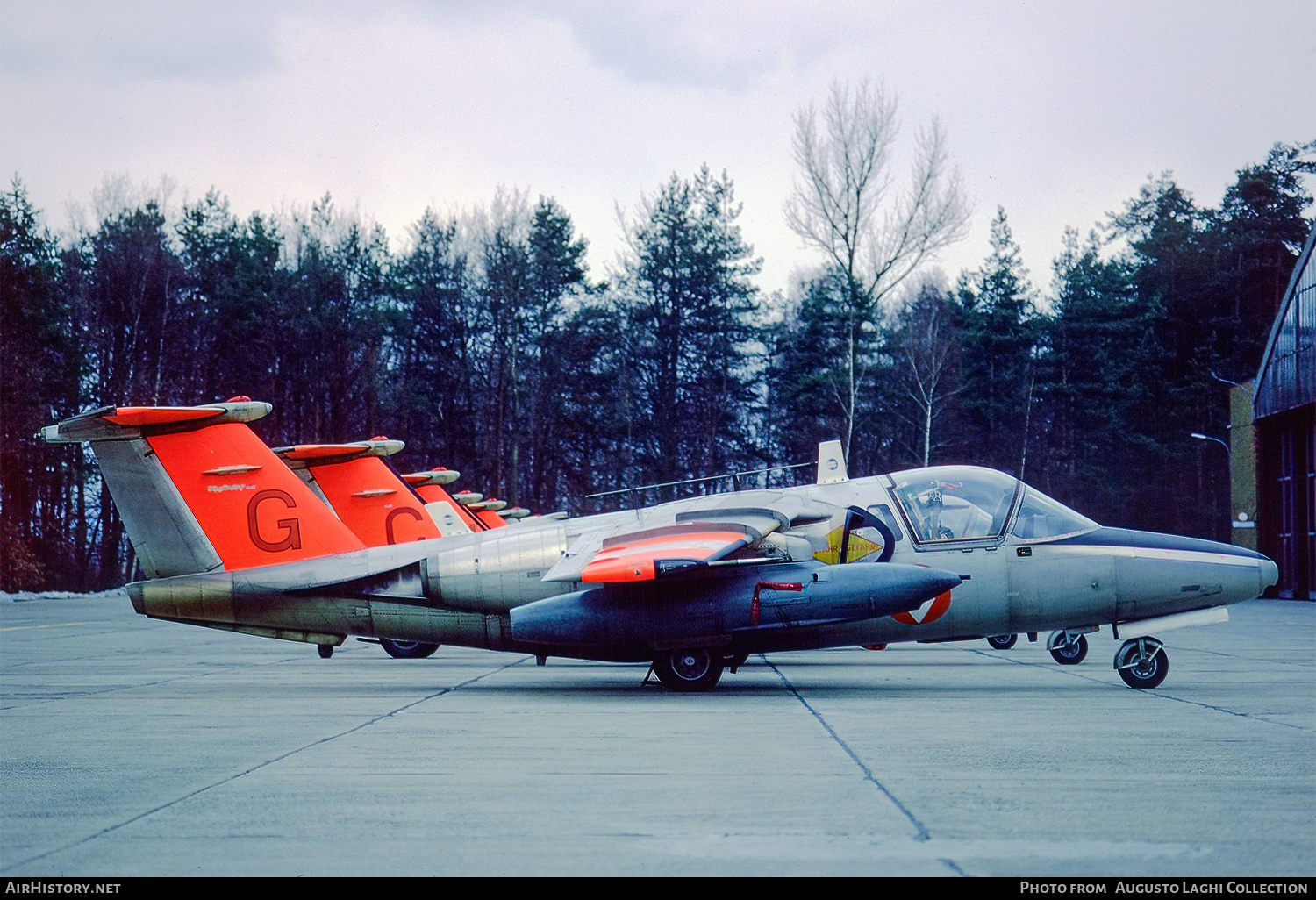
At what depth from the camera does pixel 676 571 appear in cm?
1180

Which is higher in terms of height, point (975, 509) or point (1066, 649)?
point (975, 509)

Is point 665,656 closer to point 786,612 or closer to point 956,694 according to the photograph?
point 786,612

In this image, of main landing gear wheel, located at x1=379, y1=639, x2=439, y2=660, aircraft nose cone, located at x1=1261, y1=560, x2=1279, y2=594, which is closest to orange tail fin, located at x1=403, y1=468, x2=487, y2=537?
main landing gear wheel, located at x1=379, y1=639, x2=439, y2=660

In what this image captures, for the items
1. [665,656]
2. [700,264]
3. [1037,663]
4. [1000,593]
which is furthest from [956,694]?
[700,264]

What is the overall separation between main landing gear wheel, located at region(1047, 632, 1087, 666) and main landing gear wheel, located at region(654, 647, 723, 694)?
5778mm

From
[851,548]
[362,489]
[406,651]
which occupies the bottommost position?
[406,651]

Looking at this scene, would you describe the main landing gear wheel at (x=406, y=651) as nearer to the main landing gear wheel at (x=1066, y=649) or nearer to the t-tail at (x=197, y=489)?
the t-tail at (x=197, y=489)

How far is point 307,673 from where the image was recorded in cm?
1603

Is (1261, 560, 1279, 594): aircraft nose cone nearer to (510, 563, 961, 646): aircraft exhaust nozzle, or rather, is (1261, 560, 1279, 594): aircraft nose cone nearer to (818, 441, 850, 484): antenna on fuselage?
(510, 563, 961, 646): aircraft exhaust nozzle

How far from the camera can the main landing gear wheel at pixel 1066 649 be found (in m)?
16.1

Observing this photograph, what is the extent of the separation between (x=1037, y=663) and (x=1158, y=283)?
5457 cm

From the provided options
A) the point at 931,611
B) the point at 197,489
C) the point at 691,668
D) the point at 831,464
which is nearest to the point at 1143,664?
the point at 931,611

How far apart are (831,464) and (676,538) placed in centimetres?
270

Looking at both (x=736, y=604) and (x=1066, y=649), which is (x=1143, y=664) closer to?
(x=1066, y=649)
